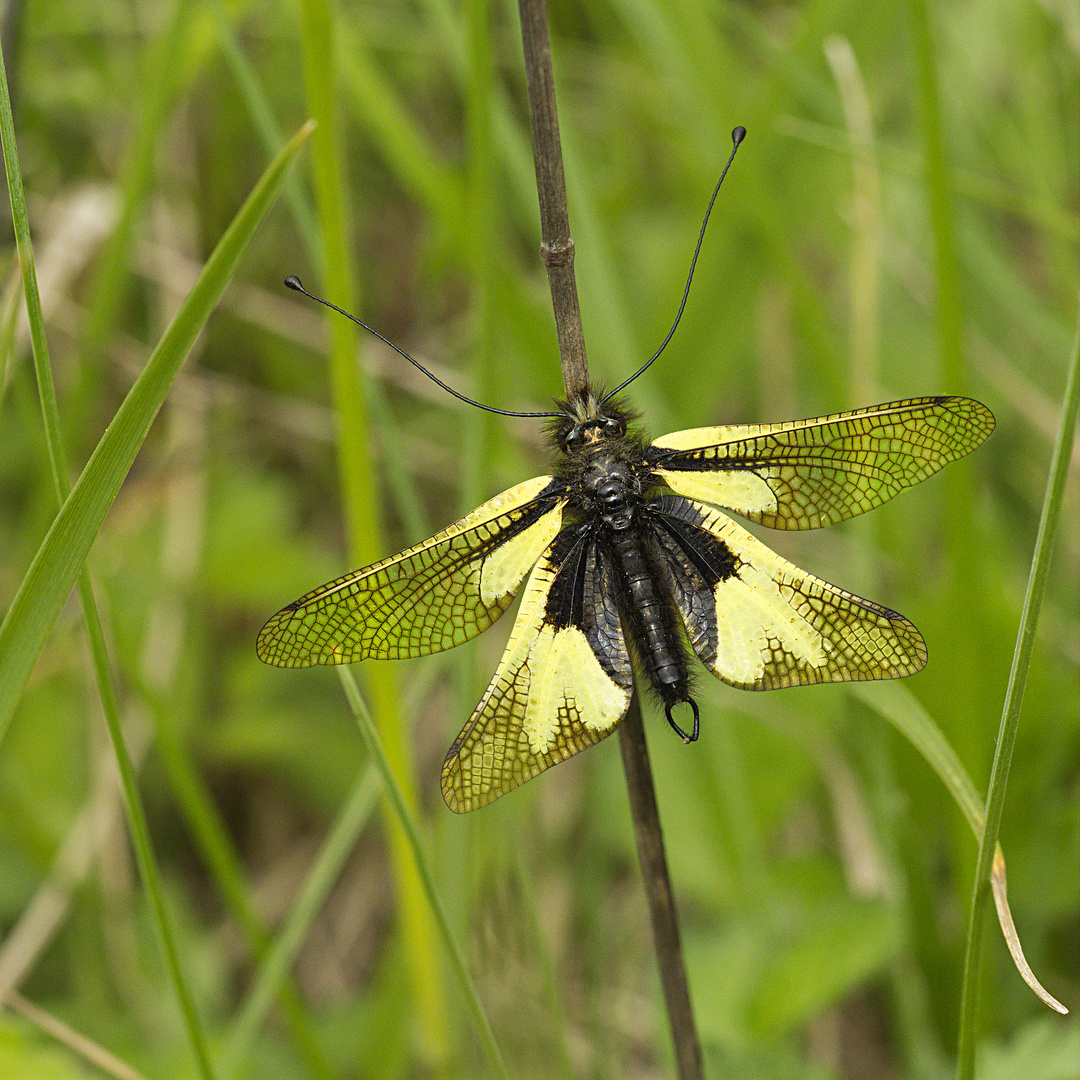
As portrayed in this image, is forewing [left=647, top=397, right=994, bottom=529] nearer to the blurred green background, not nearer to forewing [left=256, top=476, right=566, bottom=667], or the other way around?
forewing [left=256, top=476, right=566, bottom=667]

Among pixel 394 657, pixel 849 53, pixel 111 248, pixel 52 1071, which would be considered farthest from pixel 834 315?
pixel 52 1071

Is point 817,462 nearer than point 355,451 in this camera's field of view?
Yes

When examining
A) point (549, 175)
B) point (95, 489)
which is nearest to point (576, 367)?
point (549, 175)

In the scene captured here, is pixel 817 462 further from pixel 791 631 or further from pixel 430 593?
pixel 430 593

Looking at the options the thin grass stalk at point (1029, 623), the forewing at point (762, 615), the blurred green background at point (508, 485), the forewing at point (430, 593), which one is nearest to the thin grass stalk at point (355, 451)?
the blurred green background at point (508, 485)

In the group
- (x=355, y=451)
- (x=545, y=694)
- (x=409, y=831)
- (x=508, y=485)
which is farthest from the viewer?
(x=508, y=485)

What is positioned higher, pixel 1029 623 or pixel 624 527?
pixel 624 527

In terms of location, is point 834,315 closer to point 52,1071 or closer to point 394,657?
point 394,657
